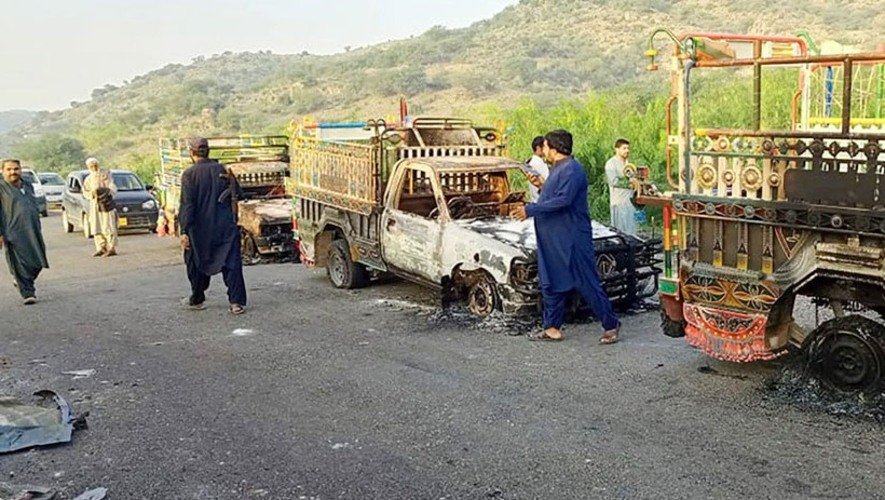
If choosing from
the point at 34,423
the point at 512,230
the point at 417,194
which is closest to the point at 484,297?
the point at 512,230

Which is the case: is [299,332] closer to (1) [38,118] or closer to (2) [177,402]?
(2) [177,402]

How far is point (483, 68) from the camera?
5375cm

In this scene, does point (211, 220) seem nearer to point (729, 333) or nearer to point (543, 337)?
point (543, 337)

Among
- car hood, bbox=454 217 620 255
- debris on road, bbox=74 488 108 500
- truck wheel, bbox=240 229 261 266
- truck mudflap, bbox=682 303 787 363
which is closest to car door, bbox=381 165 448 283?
car hood, bbox=454 217 620 255

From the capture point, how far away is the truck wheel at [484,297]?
917cm

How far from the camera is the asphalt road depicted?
5125 millimetres

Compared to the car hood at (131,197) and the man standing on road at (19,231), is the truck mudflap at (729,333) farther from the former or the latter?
the car hood at (131,197)

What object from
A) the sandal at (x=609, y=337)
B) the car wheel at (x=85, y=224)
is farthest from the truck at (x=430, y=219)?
the car wheel at (x=85, y=224)

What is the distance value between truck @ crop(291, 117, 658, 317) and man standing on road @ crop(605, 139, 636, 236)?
1055mm

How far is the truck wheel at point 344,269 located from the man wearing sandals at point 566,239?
354 centimetres

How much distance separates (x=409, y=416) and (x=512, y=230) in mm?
3521

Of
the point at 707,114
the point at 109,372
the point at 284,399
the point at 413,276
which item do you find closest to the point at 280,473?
the point at 284,399

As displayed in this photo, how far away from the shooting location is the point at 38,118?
3831 inches

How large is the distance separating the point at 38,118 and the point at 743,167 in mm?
101407
